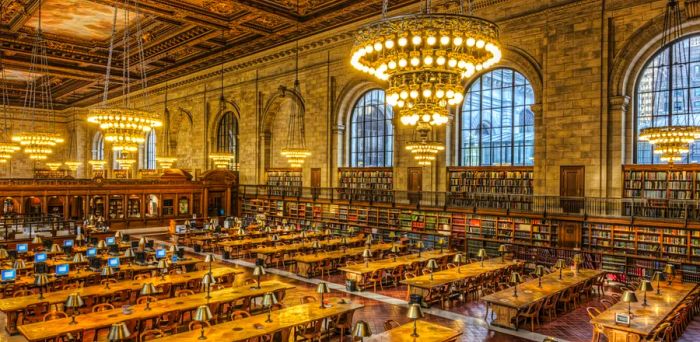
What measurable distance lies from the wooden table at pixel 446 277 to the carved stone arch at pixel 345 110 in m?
11.3

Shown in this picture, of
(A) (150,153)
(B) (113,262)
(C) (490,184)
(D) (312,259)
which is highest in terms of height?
(A) (150,153)

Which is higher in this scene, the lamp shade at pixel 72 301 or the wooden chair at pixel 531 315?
the lamp shade at pixel 72 301

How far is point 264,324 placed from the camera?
22.9 feet

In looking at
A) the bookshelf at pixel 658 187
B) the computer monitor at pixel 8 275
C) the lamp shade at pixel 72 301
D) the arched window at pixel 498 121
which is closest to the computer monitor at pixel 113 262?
the computer monitor at pixel 8 275

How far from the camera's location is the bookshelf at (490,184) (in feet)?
53.7

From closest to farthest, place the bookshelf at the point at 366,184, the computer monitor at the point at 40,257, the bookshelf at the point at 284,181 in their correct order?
the computer monitor at the point at 40,257 < the bookshelf at the point at 366,184 < the bookshelf at the point at 284,181

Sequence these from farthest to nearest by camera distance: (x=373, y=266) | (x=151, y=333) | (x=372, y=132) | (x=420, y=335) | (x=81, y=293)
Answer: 1. (x=372, y=132)
2. (x=373, y=266)
3. (x=81, y=293)
4. (x=151, y=333)
5. (x=420, y=335)

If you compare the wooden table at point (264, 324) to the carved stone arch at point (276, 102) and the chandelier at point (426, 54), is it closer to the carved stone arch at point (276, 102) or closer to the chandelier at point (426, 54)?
the chandelier at point (426, 54)

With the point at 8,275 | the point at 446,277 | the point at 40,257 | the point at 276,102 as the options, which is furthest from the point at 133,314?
the point at 276,102

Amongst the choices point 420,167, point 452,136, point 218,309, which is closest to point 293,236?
Answer: point 420,167

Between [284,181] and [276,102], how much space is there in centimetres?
404

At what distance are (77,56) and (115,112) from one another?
16.1m

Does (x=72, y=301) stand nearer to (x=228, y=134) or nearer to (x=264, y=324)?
(x=264, y=324)

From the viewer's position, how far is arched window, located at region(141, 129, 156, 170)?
122 feet
